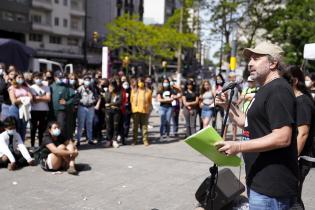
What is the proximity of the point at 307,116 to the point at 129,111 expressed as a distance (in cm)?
Result: 802

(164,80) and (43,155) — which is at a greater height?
(164,80)

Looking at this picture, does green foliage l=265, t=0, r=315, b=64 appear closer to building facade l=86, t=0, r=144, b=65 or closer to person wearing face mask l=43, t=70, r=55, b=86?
person wearing face mask l=43, t=70, r=55, b=86

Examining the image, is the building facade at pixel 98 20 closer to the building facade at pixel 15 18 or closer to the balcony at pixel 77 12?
the balcony at pixel 77 12

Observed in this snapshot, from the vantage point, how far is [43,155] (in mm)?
7723

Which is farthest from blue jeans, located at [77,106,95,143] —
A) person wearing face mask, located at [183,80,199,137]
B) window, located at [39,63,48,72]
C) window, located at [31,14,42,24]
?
window, located at [31,14,42,24]

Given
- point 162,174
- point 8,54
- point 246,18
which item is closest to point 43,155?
point 162,174

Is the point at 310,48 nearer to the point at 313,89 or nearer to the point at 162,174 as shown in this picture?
the point at 313,89

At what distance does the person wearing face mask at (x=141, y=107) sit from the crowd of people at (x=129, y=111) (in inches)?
1.0

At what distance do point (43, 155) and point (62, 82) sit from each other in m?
2.38

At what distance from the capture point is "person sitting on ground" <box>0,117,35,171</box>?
7.63m

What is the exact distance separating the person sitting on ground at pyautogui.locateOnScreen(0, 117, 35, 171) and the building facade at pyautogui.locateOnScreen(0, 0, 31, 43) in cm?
3828

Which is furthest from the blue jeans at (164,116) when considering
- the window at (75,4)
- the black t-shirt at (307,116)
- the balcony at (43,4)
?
the window at (75,4)

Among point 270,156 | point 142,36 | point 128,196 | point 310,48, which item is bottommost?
point 128,196

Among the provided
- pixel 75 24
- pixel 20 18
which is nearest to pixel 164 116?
pixel 20 18
